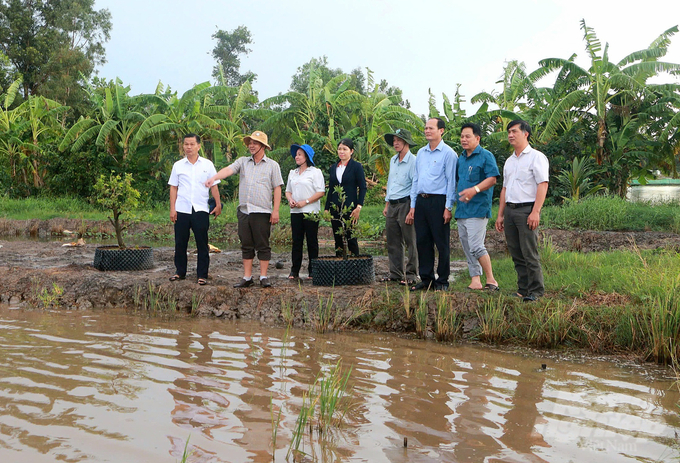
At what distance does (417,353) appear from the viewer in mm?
4949

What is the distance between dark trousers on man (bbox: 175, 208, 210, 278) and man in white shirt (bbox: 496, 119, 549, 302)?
3.44 metres

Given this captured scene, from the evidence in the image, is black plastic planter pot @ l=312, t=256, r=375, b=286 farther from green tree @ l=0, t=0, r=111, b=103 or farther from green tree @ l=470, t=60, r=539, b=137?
green tree @ l=0, t=0, r=111, b=103

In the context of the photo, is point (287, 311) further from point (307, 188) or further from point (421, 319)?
point (307, 188)

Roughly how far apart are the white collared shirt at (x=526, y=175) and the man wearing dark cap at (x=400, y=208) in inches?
49.8

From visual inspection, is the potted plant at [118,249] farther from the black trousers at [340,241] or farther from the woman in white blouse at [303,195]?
the black trousers at [340,241]

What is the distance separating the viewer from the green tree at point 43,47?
3014cm

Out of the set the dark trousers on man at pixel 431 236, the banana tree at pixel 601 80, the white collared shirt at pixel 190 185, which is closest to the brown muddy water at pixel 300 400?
the dark trousers on man at pixel 431 236

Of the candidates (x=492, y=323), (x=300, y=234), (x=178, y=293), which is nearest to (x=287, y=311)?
(x=178, y=293)

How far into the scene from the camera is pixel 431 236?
656 cm

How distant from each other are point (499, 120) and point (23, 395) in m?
19.6

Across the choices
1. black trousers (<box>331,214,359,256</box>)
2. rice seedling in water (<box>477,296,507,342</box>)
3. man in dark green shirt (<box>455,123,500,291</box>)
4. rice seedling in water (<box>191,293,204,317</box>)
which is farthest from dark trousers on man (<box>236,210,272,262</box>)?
rice seedling in water (<box>477,296,507,342</box>)

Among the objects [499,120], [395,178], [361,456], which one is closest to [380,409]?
[361,456]

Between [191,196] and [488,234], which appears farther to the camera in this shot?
[488,234]

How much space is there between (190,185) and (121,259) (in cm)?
185
